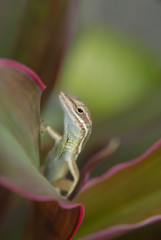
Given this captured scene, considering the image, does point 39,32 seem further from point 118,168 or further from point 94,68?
point 118,168

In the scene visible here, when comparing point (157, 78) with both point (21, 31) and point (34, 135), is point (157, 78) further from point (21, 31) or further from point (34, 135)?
point (34, 135)

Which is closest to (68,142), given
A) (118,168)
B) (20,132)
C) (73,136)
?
(73,136)

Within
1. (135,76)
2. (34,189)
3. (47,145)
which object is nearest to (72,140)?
(47,145)

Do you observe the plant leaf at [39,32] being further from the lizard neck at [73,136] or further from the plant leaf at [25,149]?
the plant leaf at [25,149]

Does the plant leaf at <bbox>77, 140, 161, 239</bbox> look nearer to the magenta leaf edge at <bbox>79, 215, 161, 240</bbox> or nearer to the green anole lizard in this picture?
the magenta leaf edge at <bbox>79, 215, 161, 240</bbox>

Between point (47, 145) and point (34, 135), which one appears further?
point (47, 145)

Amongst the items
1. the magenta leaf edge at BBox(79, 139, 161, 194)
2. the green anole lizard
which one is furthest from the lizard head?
the magenta leaf edge at BBox(79, 139, 161, 194)

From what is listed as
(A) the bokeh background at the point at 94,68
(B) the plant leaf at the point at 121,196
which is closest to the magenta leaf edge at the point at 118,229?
(B) the plant leaf at the point at 121,196
